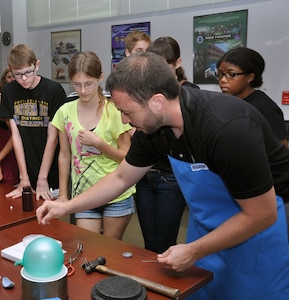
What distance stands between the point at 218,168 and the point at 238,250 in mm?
332

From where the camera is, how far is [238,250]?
132cm

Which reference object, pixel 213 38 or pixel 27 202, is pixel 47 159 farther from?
pixel 213 38

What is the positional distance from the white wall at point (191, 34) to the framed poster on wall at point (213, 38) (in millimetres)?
51

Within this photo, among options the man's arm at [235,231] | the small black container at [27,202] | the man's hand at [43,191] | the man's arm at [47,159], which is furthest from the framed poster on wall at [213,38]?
the man's arm at [235,231]

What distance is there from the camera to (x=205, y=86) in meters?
3.88

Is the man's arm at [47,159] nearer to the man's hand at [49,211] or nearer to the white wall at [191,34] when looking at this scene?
the man's hand at [49,211]

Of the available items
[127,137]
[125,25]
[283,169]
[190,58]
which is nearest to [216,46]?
[190,58]

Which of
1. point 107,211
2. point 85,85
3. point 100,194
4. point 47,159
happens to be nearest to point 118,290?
point 100,194

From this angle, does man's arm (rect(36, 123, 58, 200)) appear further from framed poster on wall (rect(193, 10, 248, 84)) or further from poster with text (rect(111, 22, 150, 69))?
poster with text (rect(111, 22, 150, 69))

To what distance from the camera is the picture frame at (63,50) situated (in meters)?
4.87

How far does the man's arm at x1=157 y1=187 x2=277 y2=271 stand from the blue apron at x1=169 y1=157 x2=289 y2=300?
0.39 feet

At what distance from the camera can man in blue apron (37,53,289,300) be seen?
3.66 ft

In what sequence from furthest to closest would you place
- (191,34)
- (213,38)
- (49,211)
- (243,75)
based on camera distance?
(191,34) < (213,38) < (243,75) < (49,211)

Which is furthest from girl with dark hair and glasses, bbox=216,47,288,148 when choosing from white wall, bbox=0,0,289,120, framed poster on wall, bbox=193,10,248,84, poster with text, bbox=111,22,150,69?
poster with text, bbox=111,22,150,69
